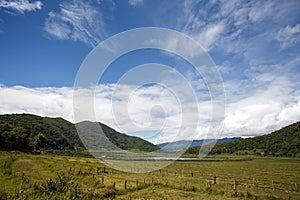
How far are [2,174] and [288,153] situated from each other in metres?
135

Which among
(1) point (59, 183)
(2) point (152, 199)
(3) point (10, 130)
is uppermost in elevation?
(3) point (10, 130)

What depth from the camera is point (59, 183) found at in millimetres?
13875

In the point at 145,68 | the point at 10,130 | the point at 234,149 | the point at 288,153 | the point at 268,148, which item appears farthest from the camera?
the point at 234,149

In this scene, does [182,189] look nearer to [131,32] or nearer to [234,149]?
[131,32]

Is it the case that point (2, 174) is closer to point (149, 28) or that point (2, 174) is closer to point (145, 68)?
point (145, 68)

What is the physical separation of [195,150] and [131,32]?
17204 cm

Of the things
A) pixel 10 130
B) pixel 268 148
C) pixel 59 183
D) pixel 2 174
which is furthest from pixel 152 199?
pixel 268 148

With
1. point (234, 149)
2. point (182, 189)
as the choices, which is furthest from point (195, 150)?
point (182, 189)

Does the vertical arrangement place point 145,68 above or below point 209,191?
above

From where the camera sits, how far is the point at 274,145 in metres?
151

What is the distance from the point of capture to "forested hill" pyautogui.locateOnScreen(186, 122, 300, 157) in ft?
441

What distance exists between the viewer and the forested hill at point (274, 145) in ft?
441

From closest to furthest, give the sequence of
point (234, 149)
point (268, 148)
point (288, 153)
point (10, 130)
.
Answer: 1. point (10, 130)
2. point (288, 153)
3. point (268, 148)
4. point (234, 149)

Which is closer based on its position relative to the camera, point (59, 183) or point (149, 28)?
point (59, 183)
